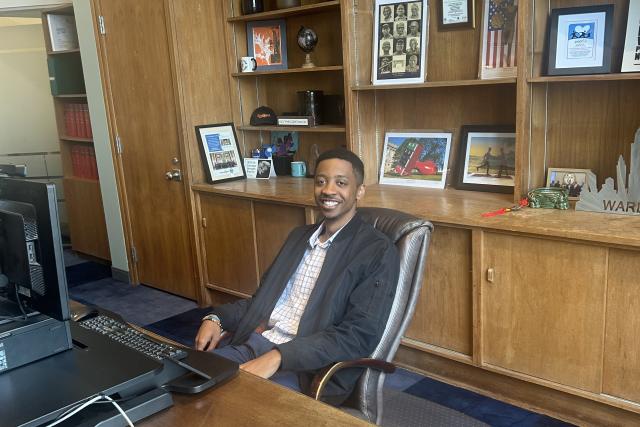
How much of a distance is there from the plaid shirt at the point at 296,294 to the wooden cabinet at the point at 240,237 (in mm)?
1102

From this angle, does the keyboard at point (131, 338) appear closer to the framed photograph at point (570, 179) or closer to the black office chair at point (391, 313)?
the black office chair at point (391, 313)

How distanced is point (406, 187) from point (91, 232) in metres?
3.08

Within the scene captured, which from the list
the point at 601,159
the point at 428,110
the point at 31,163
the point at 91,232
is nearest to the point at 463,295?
the point at 601,159

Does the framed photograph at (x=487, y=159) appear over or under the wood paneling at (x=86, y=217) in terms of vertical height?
over

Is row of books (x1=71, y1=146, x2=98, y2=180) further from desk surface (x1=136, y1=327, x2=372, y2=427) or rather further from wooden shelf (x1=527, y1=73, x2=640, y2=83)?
desk surface (x1=136, y1=327, x2=372, y2=427)

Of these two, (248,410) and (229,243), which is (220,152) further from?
(248,410)

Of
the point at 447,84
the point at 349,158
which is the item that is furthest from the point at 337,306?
the point at 447,84

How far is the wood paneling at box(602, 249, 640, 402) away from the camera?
86.0 inches

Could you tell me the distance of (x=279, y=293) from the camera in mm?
2139

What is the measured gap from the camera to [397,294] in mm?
1931

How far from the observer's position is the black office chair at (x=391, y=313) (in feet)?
5.82

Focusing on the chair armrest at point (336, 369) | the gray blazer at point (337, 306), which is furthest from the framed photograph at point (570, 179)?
the chair armrest at point (336, 369)

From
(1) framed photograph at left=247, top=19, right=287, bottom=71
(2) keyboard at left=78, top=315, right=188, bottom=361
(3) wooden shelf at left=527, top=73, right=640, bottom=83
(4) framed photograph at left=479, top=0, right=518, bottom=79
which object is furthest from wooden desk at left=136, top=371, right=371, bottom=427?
(1) framed photograph at left=247, top=19, right=287, bottom=71

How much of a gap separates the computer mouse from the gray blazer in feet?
1.70
